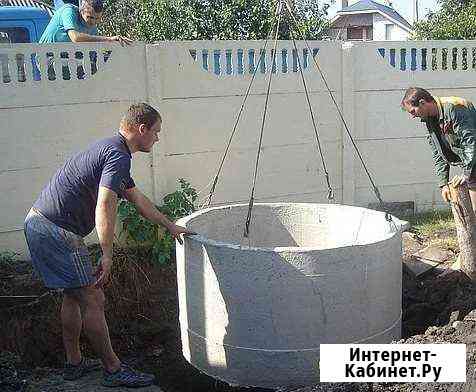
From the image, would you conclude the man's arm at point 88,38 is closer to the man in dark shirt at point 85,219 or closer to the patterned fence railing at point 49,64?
the patterned fence railing at point 49,64

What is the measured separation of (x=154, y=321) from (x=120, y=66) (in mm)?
2290

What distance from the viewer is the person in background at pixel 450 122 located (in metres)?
4.66

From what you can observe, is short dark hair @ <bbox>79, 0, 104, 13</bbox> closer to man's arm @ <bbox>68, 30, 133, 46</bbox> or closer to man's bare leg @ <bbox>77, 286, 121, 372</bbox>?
man's arm @ <bbox>68, 30, 133, 46</bbox>

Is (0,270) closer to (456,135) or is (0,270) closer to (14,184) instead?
(14,184)

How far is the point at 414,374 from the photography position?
10.3ft

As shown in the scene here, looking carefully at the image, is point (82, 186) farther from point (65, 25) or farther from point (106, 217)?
point (65, 25)

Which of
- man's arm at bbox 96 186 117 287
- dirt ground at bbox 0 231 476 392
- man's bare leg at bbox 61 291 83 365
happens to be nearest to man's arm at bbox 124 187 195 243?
man's arm at bbox 96 186 117 287

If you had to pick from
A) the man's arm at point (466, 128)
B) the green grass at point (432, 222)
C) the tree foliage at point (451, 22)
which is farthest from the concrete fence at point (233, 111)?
the tree foliage at point (451, 22)

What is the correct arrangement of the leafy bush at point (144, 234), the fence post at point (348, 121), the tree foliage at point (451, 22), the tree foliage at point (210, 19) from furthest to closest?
1. the tree foliage at point (451, 22)
2. the tree foliage at point (210, 19)
3. the fence post at point (348, 121)
4. the leafy bush at point (144, 234)

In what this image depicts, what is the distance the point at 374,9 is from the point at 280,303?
1192 inches

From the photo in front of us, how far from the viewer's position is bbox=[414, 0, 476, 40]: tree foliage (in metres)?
11.8

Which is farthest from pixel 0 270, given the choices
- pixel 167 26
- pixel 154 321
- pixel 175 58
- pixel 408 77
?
pixel 167 26

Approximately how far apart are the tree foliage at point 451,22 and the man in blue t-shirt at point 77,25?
27.9ft

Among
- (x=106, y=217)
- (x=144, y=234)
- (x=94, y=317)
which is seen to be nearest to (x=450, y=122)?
(x=144, y=234)
